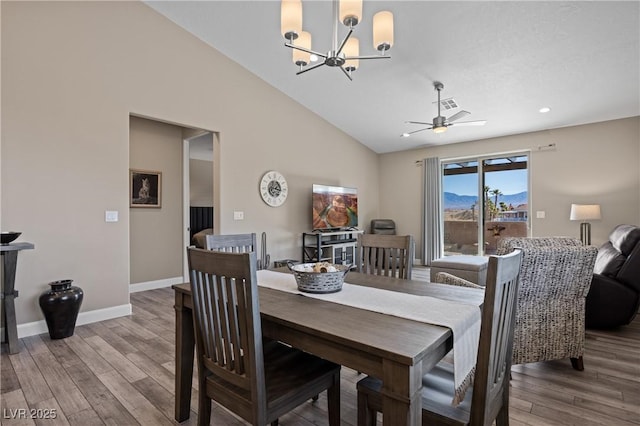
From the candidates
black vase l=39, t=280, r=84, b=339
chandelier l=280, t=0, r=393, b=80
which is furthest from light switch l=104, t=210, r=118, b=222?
chandelier l=280, t=0, r=393, b=80

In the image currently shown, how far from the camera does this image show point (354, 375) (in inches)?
96.0

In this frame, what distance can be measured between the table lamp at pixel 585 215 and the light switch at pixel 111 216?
20.7ft

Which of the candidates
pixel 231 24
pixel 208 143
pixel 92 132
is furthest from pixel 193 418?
pixel 208 143

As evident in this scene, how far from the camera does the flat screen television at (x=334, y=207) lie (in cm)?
586

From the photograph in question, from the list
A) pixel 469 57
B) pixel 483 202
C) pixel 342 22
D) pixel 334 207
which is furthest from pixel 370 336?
pixel 483 202

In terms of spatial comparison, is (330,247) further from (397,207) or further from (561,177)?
(561,177)

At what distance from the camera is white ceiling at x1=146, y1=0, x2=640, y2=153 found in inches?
131

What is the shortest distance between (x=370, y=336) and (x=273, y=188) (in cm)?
453

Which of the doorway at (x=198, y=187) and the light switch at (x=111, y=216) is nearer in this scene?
the light switch at (x=111, y=216)

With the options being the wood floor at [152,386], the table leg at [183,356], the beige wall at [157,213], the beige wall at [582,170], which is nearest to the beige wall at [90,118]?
the wood floor at [152,386]

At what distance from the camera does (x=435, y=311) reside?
136 centimetres

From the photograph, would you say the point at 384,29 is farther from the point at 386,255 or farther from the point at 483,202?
the point at 483,202

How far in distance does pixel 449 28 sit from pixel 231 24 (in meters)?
2.57

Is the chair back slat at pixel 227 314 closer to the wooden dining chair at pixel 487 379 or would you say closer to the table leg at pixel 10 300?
the wooden dining chair at pixel 487 379
